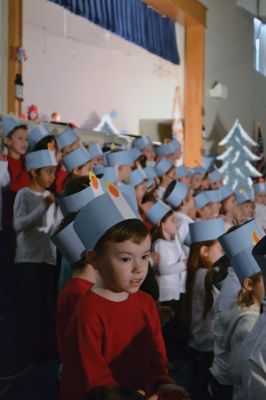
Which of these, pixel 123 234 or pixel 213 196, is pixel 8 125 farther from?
pixel 123 234

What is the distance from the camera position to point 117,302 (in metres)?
1.69

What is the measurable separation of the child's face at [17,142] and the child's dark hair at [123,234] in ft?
9.62

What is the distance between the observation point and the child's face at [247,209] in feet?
19.6

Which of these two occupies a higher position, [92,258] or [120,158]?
[120,158]

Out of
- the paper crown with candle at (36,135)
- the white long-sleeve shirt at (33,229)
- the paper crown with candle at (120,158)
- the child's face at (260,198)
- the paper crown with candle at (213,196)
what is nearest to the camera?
the white long-sleeve shirt at (33,229)

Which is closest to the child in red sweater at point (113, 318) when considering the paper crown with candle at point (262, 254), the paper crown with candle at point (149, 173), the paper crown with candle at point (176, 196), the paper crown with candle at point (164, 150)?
the paper crown with candle at point (262, 254)

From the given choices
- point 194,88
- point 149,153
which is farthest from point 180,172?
point 194,88

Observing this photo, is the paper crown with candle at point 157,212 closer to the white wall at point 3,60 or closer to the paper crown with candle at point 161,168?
the paper crown with candle at point 161,168

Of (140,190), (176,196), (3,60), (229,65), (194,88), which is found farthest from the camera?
(229,65)

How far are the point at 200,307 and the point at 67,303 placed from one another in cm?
133

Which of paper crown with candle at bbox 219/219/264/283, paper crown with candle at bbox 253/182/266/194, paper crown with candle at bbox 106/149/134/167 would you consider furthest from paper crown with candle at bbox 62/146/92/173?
paper crown with candle at bbox 253/182/266/194

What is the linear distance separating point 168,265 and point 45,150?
100 cm

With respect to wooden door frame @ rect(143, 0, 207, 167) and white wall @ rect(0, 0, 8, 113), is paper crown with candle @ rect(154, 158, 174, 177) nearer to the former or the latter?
white wall @ rect(0, 0, 8, 113)

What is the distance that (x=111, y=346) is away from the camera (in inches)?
65.2
